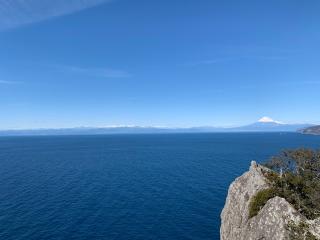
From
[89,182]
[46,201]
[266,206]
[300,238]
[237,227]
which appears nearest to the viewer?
[300,238]

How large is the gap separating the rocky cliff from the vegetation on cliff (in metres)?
2.14

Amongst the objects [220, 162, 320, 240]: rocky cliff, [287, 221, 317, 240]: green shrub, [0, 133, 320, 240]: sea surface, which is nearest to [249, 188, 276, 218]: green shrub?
[220, 162, 320, 240]: rocky cliff

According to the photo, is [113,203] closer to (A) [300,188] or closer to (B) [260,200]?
(B) [260,200]

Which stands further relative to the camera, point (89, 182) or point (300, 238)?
point (89, 182)

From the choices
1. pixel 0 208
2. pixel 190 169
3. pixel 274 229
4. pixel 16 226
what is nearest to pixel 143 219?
pixel 16 226

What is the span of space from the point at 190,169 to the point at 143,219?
225ft

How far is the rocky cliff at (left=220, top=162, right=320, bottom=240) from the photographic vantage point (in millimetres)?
34406

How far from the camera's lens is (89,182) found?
113 m

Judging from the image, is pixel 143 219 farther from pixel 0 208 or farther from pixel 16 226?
pixel 0 208

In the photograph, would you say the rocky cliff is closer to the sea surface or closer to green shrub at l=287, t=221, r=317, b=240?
green shrub at l=287, t=221, r=317, b=240

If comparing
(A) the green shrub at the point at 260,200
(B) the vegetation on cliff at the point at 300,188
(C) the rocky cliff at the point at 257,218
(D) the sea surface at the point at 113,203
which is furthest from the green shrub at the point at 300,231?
(D) the sea surface at the point at 113,203

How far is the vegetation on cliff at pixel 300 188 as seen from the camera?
4148 centimetres

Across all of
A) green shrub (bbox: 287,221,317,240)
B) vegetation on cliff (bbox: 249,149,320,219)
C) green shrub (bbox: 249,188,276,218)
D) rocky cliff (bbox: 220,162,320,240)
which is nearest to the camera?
green shrub (bbox: 287,221,317,240)

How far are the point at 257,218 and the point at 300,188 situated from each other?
1291 centimetres
